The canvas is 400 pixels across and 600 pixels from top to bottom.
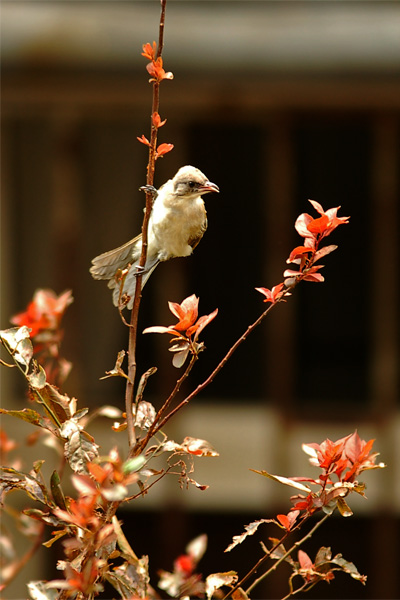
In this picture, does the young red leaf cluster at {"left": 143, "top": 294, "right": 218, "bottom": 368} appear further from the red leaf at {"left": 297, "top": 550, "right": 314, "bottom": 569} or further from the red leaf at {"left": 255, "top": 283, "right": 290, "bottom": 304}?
the red leaf at {"left": 297, "top": 550, "right": 314, "bottom": 569}

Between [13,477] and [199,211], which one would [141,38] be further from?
[13,477]

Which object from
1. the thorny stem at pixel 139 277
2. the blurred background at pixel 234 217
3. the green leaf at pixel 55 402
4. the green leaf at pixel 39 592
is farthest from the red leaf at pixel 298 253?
the blurred background at pixel 234 217

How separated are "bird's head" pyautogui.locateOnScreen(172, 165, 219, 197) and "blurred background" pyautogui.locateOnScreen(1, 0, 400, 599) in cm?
179

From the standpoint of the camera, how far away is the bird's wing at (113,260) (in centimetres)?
94

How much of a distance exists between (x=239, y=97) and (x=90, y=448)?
2280 mm

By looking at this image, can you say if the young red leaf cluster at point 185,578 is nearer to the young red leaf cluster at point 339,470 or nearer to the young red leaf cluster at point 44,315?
the young red leaf cluster at point 339,470

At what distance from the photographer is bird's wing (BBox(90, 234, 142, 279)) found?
942 mm

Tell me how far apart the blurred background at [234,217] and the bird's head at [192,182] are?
1.79 meters

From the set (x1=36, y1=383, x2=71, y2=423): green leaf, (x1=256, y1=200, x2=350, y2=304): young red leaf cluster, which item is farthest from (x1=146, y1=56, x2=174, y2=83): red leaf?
(x1=36, y1=383, x2=71, y2=423): green leaf

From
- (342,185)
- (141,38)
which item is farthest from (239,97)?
(342,185)

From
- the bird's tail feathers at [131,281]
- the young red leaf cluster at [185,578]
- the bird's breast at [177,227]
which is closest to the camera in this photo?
the young red leaf cluster at [185,578]

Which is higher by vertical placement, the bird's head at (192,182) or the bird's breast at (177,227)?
the bird's head at (192,182)

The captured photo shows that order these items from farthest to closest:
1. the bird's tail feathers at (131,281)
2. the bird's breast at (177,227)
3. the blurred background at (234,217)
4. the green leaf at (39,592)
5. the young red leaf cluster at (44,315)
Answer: the blurred background at (234,217) < the young red leaf cluster at (44,315) < the bird's breast at (177,227) < the bird's tail feathers at (131,281) < the green leaf at (39,592)

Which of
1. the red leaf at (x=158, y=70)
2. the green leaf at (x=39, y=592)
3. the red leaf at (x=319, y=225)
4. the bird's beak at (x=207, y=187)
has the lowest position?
the green leaf at (x=39, y=592)
